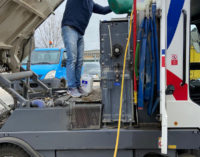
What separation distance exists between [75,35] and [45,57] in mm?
5901

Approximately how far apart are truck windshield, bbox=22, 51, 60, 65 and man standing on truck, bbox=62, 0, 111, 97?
5130 mm

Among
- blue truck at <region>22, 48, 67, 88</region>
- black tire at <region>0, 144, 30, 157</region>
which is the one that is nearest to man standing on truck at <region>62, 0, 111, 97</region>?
black tire at <region>0, 144, 30, 157</region>

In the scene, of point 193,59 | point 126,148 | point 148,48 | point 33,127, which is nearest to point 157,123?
point 126,148

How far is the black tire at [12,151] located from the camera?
2957mm

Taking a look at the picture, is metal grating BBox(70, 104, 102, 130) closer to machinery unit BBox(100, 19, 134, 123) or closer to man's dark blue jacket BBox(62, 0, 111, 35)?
machinery unit BBox(100, 19, 134, 123)

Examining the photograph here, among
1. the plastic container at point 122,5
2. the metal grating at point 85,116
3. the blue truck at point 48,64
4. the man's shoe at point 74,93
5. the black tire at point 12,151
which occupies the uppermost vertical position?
the plastic container at point 122,5

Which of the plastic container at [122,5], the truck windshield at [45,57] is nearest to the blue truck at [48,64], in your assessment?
the truck windshield at [45,57]

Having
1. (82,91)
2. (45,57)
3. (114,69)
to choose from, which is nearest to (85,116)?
(114,69)

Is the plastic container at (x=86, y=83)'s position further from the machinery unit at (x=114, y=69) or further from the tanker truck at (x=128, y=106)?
the machinery unit at (x=114, y=69)

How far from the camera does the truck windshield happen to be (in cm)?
927

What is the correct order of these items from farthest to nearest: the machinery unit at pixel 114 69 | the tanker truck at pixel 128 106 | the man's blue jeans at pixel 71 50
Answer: the man's blue jeans at pixel 71 50, the machinery unit at pixel 114 69, the tanker truck at pixel 128 106

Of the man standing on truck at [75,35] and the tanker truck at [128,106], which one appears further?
the man standing on truck at [75,35]

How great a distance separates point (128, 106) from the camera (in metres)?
2.89

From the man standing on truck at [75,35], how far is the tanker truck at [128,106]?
0.73 metres
